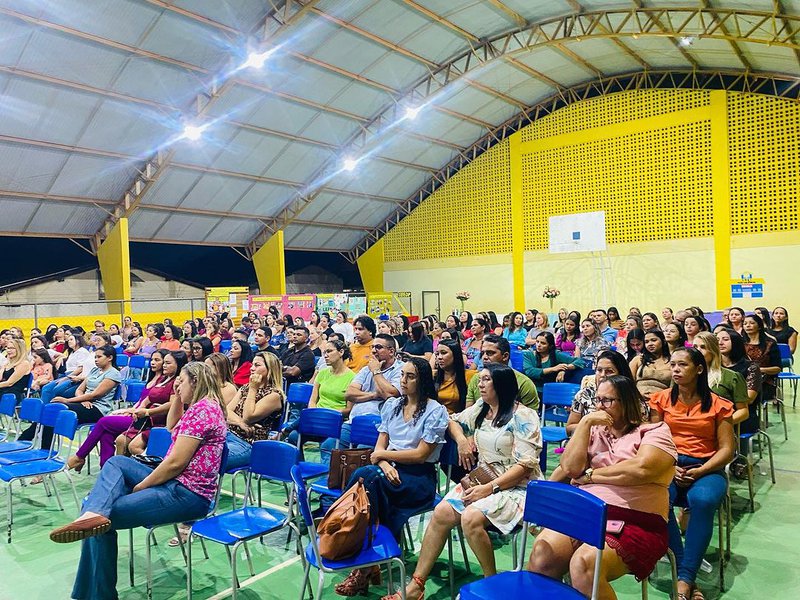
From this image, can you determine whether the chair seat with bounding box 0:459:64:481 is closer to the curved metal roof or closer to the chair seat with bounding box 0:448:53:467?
the chair seat with bounding box 0:448:53:467

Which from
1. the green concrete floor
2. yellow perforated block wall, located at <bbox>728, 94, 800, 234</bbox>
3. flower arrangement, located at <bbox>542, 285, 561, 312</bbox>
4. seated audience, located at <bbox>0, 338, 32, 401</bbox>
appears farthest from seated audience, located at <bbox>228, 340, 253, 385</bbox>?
yellow perforated block wall, located at <bbox>728, 94, 800, 234</bbox>

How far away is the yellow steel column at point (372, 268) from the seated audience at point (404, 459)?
19.1 m

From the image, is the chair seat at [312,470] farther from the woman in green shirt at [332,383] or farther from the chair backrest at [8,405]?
the chair backrest at [8,405]

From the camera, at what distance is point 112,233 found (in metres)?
16.2

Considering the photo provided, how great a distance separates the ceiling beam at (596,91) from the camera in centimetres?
1492

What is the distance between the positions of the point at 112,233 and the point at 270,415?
13.5 metres

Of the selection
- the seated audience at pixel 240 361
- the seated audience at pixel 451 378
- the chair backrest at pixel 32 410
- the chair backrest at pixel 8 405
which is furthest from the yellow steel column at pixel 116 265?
the seated audience at pixel 451 378

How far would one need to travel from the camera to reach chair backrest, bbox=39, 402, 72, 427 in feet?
15.9

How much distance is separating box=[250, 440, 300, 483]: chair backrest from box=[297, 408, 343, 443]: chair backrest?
2.79 ft

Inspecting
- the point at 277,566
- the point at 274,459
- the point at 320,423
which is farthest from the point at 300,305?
the point at 274,459

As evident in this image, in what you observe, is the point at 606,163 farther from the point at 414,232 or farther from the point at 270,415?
the point at 270,415

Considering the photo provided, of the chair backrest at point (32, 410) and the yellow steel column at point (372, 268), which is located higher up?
the yellow steel column at point (372, 268)

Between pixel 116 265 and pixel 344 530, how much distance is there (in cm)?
1560

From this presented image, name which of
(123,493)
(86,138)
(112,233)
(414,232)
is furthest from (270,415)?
(414,232)
